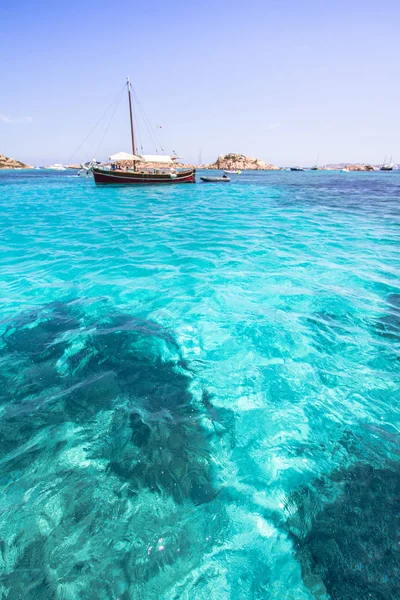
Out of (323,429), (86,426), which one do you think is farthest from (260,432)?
(86,426)

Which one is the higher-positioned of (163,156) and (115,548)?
(163,156)

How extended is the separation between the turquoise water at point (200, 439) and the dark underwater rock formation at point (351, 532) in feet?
0.04

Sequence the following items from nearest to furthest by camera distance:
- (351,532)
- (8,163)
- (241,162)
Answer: (351,532) → (8,163) → (241,162)

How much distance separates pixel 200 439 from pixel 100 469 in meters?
1.04

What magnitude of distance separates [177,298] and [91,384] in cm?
310

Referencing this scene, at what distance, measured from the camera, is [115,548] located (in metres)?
2.09

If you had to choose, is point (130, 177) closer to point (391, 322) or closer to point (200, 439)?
point (391, 322)

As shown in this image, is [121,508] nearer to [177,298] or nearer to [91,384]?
[91,384]

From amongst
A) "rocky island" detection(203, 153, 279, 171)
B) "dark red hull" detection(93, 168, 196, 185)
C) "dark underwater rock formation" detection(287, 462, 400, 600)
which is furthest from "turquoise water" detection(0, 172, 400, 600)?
"rocky island" detection(203, 153, 279, 171)

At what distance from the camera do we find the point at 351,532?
85.4 inches

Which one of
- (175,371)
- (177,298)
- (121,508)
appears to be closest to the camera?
(121,508)

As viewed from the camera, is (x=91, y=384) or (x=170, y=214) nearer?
(x=91, y=384)

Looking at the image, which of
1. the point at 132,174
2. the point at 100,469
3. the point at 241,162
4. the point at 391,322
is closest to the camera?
the point at 100,469

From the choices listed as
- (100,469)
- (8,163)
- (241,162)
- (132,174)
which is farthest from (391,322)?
(8,163)
